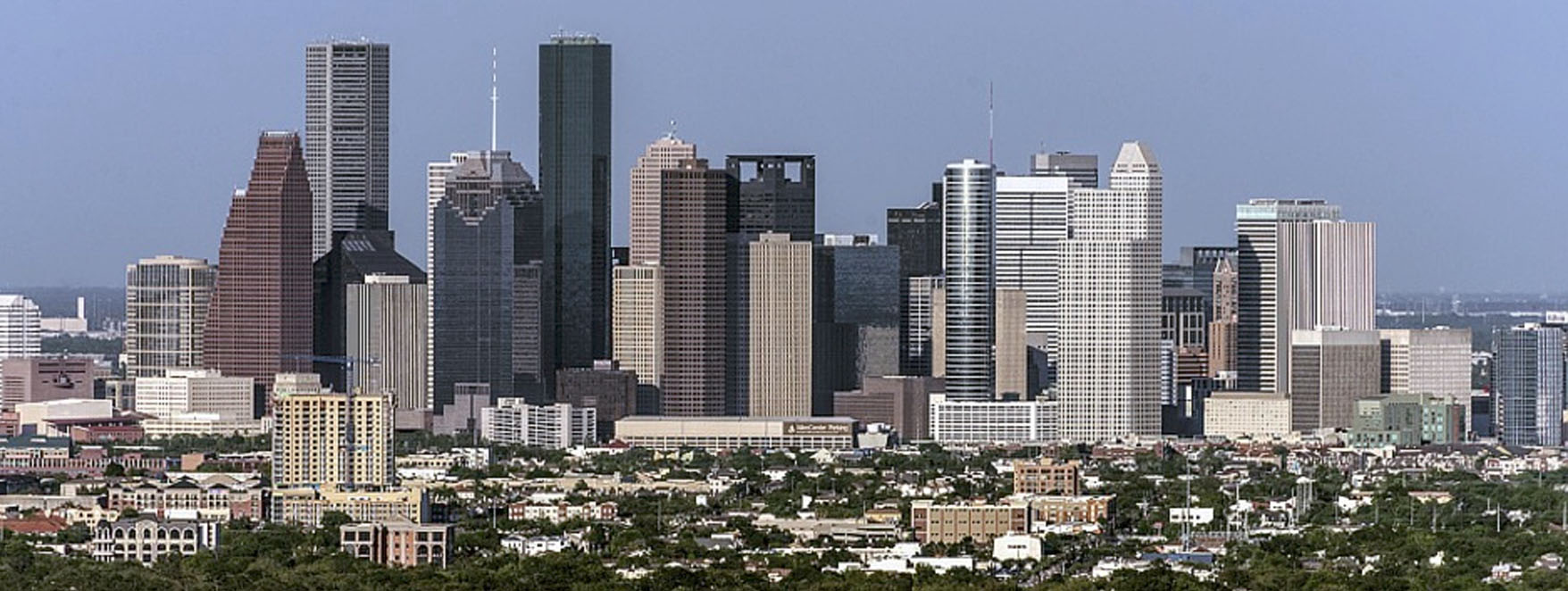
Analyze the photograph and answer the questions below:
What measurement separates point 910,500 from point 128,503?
15356mm

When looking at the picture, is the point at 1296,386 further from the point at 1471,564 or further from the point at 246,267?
the point at 1471,564

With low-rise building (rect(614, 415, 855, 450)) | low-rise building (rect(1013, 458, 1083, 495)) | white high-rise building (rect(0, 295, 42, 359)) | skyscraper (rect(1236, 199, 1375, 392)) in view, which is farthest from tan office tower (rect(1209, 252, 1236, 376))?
low-rise building (rect(1013, 458, 1083, 495))

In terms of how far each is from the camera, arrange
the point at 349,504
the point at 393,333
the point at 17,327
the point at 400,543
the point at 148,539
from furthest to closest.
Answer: the point at 17,327
the point at 393,333
the point at 349,504
the point at 148,539
the point at 400,543

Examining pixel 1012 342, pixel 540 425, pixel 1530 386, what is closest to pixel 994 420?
pixel 1012 342

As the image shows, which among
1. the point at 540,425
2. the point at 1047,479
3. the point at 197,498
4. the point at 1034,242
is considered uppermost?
the point at 1034,242

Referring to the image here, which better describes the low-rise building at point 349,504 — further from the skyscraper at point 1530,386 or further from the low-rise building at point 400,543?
the skyscraper at point 1530,386

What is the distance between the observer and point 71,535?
8081 cm

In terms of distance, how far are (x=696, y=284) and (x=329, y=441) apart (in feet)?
130

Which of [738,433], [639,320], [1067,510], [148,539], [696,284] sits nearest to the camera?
[148,539]

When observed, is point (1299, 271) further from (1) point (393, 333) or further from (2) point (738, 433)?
(1) point (393, 333)

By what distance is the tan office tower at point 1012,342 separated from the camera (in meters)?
130

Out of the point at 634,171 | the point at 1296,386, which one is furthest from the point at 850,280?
the point at 1296,386

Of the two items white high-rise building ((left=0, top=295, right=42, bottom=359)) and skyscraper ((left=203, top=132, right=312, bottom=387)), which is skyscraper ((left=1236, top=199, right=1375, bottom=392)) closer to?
skyscraper ((left=203, top=132, right=312, bottom=387))

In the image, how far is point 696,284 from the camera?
5153 inches
